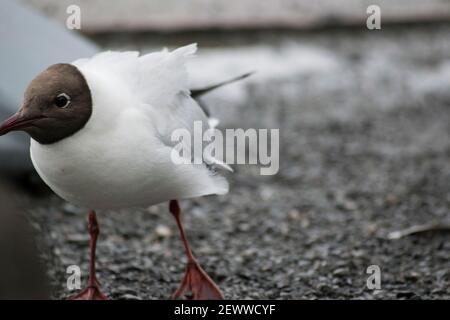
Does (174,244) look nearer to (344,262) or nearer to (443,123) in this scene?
(344,262)

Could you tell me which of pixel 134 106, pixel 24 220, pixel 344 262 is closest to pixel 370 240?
pixel 344 262

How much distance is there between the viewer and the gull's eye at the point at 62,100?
8.85ft

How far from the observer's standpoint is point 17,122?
267cm

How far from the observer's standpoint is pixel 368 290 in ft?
11.2

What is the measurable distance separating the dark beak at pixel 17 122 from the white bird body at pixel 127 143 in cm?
11

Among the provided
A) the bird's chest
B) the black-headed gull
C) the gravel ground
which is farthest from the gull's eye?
the gravel ground

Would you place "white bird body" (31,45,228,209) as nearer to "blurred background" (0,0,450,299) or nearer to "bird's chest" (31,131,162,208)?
"bird's chest" (31,131,162,208)

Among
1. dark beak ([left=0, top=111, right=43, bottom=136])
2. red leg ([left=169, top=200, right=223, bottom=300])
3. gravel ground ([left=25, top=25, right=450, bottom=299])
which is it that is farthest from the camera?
gravel ground ([left=25, top=25, right=450, bottom=299])

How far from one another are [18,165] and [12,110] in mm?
284

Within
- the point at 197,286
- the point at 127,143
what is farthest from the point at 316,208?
the point at 127,143

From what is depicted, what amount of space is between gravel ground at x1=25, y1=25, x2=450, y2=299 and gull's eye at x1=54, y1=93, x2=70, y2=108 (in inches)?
35.6

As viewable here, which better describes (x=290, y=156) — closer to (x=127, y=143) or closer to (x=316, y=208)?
(x=316, y=208)

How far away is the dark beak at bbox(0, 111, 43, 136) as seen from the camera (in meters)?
2.66

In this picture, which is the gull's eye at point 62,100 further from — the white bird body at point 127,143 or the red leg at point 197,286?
the red leg at point 197,286
